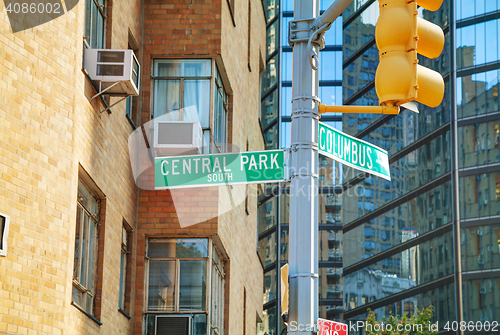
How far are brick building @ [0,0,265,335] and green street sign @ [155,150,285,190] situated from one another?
2561 millimetres

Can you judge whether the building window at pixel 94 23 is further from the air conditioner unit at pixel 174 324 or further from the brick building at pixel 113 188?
the air conditioner unit at pixel 174 324

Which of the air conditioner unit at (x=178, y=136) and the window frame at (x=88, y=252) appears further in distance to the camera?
the air conditioner unit at (x=178, y=136)

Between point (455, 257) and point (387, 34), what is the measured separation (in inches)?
2289

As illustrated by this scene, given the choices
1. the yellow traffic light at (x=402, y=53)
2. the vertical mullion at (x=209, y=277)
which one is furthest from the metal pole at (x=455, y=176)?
the yellow traffic light at (x=402, y=53)

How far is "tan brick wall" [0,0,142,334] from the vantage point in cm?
974

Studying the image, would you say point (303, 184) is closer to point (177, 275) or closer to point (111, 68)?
point (111, 68)

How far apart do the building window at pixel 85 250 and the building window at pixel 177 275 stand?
280 centimetres

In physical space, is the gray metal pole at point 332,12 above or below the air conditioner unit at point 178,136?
below

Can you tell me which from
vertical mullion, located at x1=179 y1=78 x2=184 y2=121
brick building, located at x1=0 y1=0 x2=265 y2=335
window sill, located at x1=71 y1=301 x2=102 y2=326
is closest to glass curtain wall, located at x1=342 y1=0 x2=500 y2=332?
brick building, located at x1=0 y1=0 x2=265 y2=335

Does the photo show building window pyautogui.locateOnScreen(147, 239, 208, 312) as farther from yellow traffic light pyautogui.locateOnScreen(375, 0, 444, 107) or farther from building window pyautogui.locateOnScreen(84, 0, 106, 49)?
yellow traffic light pyautogui.locateOnScreen(375, 0, 444, 107)

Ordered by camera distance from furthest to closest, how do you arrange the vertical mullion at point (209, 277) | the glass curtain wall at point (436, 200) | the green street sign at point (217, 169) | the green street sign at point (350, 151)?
the glass curtain wall at point (436, 200) < the vertical mullion at point (209, 277) < the green street sign at point (217, 169) < the green street sign at point (350, 151)

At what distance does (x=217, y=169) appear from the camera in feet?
26.3

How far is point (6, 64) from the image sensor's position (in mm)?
9953

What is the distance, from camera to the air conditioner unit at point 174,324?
15555 mm
